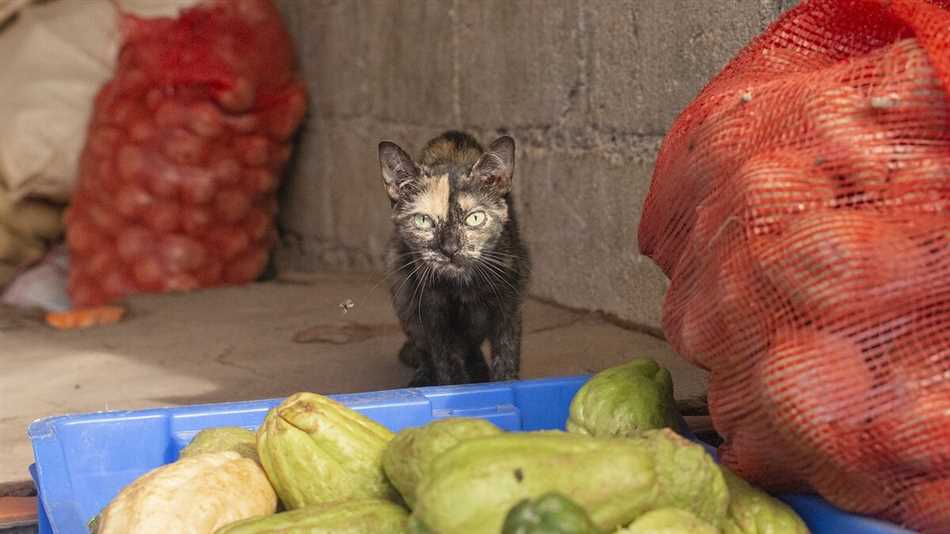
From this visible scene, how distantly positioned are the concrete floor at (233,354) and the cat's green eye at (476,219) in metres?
0.76

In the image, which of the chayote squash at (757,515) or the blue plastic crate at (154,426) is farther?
the blue plastic crate at (154,426)

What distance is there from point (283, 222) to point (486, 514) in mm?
5834

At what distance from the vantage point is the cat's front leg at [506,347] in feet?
11.2

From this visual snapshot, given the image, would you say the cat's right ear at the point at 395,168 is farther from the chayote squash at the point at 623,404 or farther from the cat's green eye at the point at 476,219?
the chayote squash at the point at 623,404

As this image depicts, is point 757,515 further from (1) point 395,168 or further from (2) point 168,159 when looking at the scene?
(2) point 168,159

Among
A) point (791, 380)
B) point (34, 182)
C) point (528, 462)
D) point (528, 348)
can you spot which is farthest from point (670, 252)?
point (34, 182)

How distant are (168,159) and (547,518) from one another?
508 cm

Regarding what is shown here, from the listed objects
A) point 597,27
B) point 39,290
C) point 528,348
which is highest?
point 597,27

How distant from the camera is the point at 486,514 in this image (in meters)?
1.59

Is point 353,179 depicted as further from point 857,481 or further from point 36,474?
point 857,481

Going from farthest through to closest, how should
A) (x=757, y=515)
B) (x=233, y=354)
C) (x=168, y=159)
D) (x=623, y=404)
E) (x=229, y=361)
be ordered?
(x=168, y=159), (x=233, y=354), (x=229, y=361), (x=623, y=404), (x=757, y=515)

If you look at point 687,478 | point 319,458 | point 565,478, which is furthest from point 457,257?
point 565,478

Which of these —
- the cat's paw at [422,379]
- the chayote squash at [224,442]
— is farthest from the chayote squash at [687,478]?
the cat's paw at [422,379]

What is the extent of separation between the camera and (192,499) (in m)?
1.92
